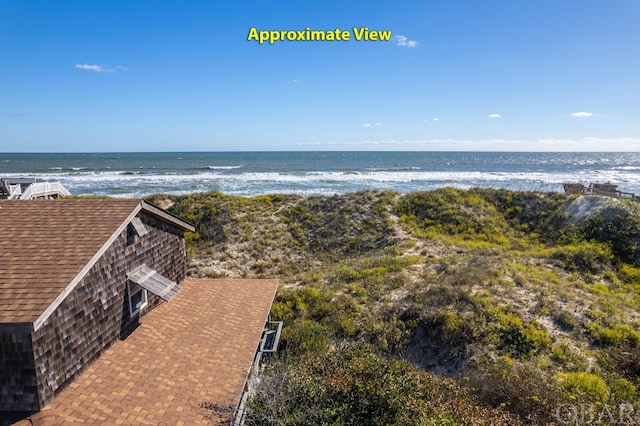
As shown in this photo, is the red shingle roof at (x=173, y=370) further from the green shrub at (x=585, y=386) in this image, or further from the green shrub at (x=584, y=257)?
the green shrub at (x=584, y=257)

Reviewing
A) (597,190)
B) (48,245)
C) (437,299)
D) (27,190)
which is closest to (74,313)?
(48,245)

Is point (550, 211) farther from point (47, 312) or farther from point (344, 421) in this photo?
point (47, 312)

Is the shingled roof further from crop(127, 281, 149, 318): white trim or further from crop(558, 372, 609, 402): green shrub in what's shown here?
crop(558, 372, 609, 402): green shrub

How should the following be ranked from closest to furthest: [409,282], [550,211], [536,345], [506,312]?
1. [536,345]
2. [506,312]
3. [409,282]
4. [550,211]

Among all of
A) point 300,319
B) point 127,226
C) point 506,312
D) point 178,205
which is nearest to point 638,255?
point 506,312

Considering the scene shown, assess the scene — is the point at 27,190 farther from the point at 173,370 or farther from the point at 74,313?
the point at 173,370

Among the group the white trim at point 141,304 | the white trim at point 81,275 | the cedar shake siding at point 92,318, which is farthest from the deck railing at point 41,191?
the white trim at point 81,275
